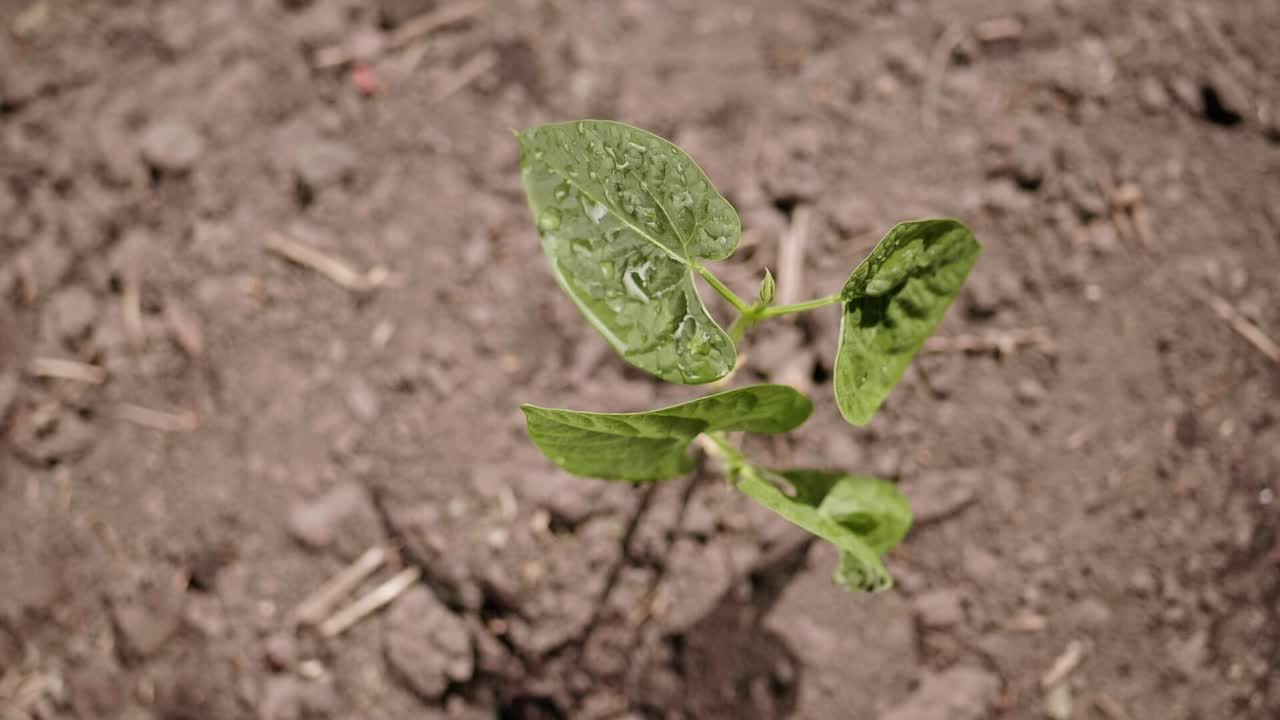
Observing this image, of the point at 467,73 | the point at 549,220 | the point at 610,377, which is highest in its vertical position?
the point at 549,220

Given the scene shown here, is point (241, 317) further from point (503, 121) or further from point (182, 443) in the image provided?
point (503, 121)

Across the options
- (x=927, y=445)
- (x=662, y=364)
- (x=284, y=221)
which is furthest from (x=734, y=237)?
(x=284, y=221)

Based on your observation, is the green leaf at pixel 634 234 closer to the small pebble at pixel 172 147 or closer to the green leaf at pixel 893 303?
the green leaf at pixel 893 303

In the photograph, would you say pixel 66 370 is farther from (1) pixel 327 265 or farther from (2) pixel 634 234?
(2) pixel 634 234

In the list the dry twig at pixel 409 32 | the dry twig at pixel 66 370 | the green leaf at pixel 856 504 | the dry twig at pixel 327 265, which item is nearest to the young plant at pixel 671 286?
the green leaf at pixel 856 504

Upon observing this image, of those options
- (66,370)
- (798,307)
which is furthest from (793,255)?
(66,370)

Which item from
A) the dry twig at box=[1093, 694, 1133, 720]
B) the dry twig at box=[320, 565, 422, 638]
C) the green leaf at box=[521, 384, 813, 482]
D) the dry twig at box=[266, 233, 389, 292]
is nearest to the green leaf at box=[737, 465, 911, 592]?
the green leaf at box=[521, 384, 813, 482]
